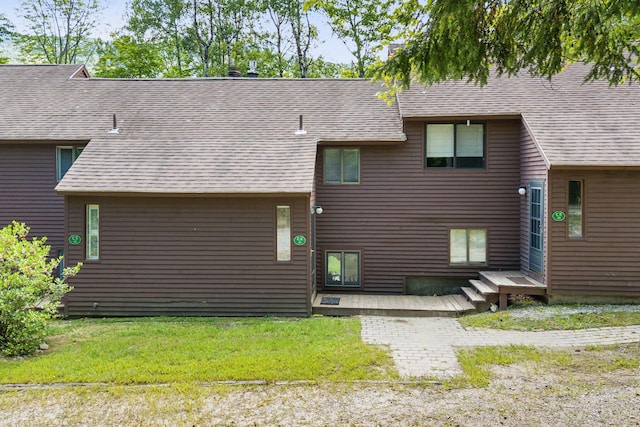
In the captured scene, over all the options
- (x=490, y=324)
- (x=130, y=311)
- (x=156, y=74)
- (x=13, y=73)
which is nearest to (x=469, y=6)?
(x=490, y=324)

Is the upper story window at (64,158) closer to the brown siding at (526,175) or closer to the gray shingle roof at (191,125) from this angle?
the gray shingle roof at (191,125)

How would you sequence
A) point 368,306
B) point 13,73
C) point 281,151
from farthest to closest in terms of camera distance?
point 13,73 → point 281,151 → point 368,306

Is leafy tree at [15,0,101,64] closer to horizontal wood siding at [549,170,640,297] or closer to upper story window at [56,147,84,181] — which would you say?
upper story window at [56,147,84,181]

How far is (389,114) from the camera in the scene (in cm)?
1359

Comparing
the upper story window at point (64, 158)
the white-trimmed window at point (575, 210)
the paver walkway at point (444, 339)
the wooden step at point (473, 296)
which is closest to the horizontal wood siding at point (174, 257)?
the upper story window at point (64, 158)

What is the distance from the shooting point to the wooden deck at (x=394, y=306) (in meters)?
10.9

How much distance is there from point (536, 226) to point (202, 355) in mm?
7756

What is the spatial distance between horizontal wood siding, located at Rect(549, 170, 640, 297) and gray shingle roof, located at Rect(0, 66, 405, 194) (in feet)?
13.8

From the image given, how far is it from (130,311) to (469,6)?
8961mm

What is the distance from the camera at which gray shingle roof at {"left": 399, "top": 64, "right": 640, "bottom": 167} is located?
10.5m

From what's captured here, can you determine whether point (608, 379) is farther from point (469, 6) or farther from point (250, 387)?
point (469, 6)

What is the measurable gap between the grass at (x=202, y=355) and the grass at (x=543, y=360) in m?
1.07

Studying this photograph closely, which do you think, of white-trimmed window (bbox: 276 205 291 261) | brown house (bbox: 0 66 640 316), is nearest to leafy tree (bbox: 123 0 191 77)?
brown house (bbox: 0 66 640 316)

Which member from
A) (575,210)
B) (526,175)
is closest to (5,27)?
(526,175)
